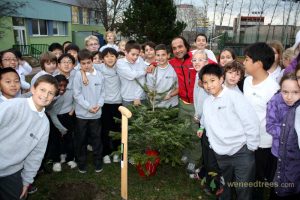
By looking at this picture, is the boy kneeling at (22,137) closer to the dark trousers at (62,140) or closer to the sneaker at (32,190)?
the sneaker at (32,190)

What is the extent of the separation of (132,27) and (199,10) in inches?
885

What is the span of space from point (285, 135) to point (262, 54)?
1.05 meters

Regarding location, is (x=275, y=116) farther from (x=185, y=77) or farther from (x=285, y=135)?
(x=185, y=77)

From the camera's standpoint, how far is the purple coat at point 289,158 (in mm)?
3035

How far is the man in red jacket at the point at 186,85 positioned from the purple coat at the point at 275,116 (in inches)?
63.6

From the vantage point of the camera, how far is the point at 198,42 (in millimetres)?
6734

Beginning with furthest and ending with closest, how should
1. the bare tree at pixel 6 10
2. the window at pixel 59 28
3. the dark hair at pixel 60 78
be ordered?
the window at pixel 59 28 < the bare tree at pixel 6 10 < the dark hair at pixel 60 78

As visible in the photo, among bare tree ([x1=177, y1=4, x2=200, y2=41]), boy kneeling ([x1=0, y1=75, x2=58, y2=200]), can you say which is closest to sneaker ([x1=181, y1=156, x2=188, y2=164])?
boy kneeling ([x1=0, y1=75, x2=58, y2=200])

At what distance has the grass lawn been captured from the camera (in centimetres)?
414

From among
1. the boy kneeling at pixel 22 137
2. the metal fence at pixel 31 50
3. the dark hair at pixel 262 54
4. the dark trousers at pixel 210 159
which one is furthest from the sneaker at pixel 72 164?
the metal fence at pixel 31 50

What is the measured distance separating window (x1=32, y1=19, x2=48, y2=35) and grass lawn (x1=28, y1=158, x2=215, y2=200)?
2916cm

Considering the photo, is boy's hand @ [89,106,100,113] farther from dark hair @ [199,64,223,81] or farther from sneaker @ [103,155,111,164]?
dark hair @ [199,64,223,81]

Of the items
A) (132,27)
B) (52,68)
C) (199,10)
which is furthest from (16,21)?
(52,68)

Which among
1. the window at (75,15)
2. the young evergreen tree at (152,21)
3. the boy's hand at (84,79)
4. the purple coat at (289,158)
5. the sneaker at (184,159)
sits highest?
the window at (75,15)
